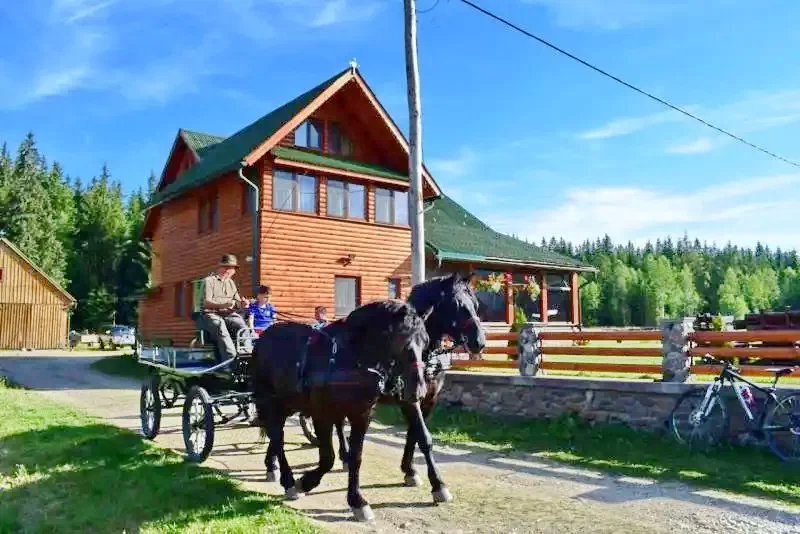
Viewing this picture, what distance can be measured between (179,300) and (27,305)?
21290 mm

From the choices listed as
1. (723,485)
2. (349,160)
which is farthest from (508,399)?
(349,160)

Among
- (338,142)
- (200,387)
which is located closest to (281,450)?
(200,387)

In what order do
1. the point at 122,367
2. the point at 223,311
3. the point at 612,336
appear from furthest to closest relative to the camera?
the point at 122,367 → the point at 612,336 → the point at 223,311

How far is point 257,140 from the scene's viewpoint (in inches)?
819

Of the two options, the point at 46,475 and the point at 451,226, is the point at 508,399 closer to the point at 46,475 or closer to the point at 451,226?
the point at 46,475

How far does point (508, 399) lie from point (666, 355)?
2.99 m

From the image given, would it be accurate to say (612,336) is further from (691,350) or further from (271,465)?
(271,465)

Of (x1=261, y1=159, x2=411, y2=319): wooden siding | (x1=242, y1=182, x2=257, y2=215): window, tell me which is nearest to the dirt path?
(x1=261, y1=159, x2=411, y2=319): wooden siding

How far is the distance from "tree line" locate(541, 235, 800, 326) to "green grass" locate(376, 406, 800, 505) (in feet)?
196

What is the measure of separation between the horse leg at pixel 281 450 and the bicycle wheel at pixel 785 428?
570 cm

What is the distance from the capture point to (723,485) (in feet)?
24.0

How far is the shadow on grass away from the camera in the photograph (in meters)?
6.04

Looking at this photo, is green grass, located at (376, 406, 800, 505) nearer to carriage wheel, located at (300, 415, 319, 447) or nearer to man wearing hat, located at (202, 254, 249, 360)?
carriage wheel, located at (300, 415, 319, 447)

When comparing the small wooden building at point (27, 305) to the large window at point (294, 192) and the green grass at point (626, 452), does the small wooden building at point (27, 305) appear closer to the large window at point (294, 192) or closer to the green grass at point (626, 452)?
the large window at point (294, 192)
